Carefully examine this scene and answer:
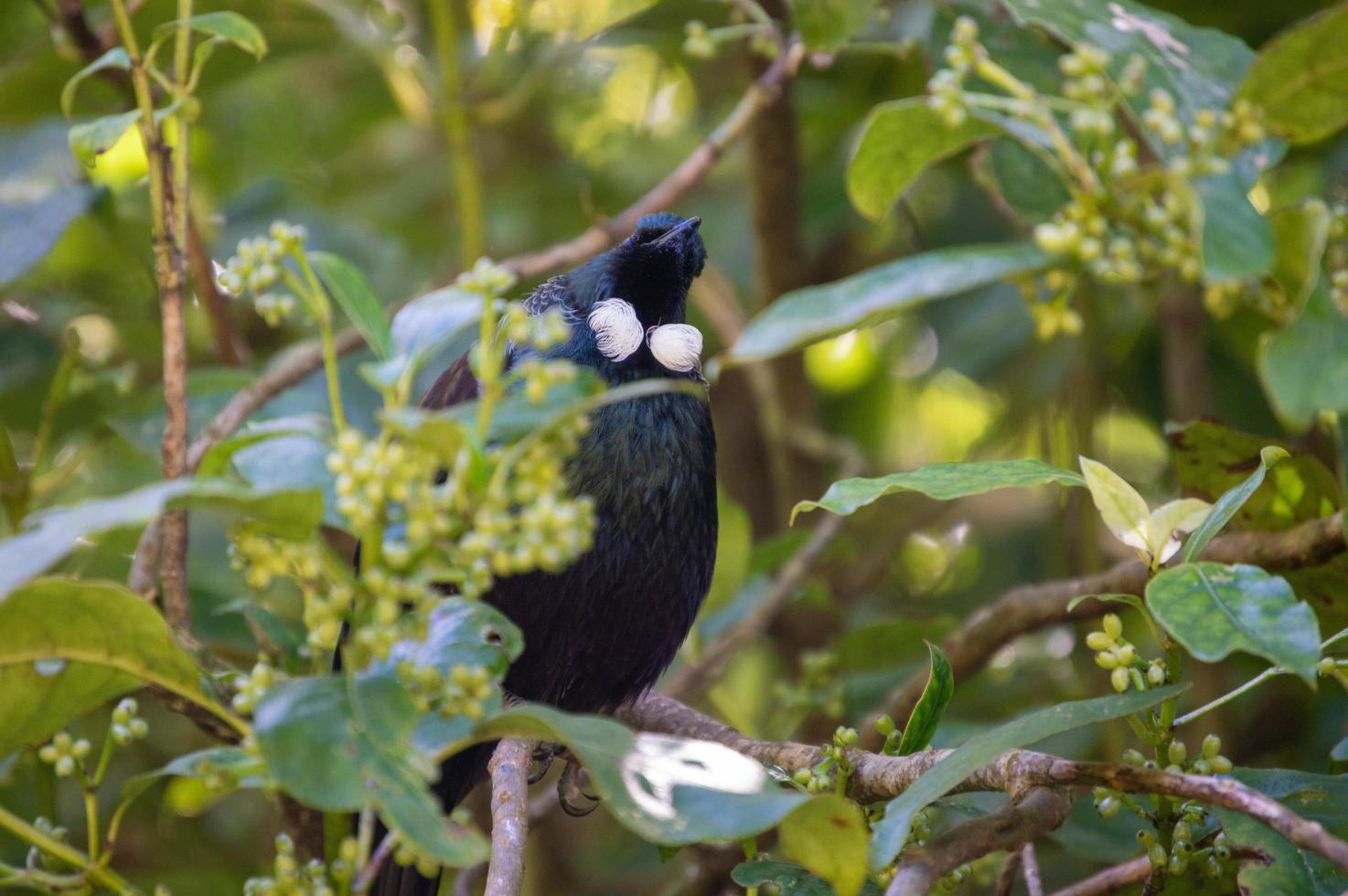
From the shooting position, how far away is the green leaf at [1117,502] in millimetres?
1574

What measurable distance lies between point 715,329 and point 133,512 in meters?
2.76

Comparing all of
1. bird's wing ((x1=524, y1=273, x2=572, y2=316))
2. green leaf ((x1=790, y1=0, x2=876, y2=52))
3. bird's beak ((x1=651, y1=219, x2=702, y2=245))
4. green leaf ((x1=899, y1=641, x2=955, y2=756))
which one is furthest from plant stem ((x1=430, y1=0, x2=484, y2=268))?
green leaf ((x1=899, y1=641, x2=955, y2=756))

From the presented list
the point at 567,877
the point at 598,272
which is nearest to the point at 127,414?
the point at 598,272

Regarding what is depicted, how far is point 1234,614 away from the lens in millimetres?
1296

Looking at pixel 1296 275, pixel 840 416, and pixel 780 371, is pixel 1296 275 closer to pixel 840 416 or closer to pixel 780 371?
pixel 780 371

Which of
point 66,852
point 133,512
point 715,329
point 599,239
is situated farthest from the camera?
point 715,329

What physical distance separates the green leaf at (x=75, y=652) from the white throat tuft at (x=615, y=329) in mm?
1258

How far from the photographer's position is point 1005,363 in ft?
12.2

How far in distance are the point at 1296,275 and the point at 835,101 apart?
198 cm

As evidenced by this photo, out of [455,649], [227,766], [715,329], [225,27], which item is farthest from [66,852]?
[715,329]

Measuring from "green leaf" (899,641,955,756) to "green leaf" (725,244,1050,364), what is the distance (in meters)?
0.57

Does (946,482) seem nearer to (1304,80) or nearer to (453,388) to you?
(1304,80)

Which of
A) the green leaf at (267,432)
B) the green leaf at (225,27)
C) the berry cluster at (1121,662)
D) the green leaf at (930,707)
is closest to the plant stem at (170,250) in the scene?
the green leaf at (225,27)

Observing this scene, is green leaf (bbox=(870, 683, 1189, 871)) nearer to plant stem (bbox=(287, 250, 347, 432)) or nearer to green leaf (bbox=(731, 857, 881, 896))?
green leaf (bbox=(731, 857, 881, 896))
